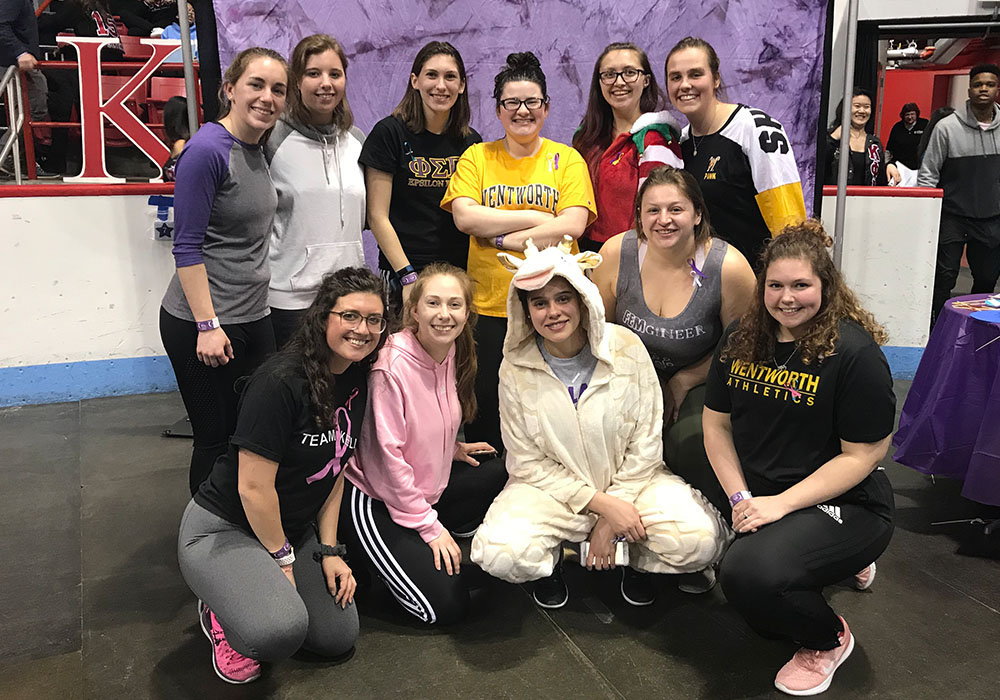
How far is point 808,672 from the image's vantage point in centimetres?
213

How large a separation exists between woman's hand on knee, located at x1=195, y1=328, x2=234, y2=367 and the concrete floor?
2.48ft

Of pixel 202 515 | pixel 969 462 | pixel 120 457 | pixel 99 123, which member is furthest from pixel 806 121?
pixel 99 123

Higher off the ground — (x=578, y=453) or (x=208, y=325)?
(x=208, y=325)

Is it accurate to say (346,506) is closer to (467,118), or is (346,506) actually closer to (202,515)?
(202,515)

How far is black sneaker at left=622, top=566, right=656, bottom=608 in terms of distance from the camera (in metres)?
2.55

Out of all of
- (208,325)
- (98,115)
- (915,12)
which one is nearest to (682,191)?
(208,325)

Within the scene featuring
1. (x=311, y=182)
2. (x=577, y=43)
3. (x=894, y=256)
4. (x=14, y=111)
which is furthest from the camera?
(x=14, y=111)

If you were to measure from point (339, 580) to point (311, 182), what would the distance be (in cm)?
123

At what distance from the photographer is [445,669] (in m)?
2.24

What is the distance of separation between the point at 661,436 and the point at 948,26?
236 inches

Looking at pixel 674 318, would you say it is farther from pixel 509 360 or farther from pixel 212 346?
pixel 212 346

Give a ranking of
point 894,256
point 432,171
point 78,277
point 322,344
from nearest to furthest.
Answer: point 322,344, point 432,171, point 78,277, point 894,256

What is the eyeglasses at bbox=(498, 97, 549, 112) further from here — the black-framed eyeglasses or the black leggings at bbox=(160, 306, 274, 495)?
the black leggings at bbox=(160, 306, 274, 495)

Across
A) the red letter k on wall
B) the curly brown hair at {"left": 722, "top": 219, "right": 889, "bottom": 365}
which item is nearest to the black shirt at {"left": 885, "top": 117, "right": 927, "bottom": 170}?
the red letter k on wall
